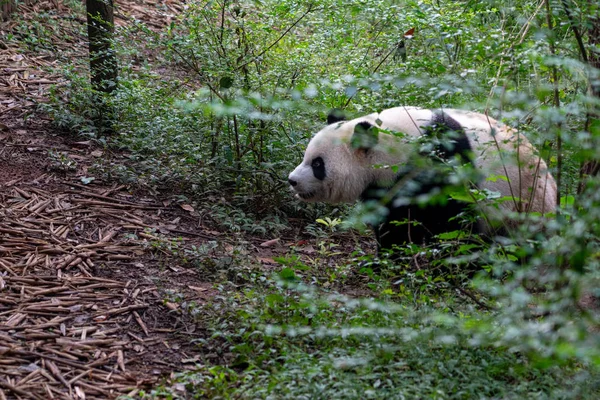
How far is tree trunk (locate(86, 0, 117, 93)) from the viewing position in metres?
7.56

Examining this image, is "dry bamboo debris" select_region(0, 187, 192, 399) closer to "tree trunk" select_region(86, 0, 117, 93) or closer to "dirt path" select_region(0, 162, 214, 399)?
"dirt path" select_region(0, 162, 214, 399)

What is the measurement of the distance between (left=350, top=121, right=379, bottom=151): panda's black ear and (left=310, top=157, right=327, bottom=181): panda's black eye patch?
0.43 meters

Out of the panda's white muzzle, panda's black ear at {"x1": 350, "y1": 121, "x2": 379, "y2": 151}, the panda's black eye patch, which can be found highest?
panda's black ear at {"x1": 350, "y1": 121, "x2": 379, "y2": 151}

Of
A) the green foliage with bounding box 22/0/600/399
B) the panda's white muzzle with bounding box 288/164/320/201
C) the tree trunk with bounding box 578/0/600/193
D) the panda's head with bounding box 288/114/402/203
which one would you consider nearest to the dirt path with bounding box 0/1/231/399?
the green foliage with bounding box 22/0/600/399

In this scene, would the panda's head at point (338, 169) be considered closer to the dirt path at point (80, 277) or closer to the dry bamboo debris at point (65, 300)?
the dirt path at point (80, 277)

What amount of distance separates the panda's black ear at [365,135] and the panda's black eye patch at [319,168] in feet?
1.43

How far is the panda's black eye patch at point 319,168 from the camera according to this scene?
5980mm

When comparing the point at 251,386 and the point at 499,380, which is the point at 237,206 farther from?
the point at 499,380

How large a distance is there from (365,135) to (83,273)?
96.4 inches

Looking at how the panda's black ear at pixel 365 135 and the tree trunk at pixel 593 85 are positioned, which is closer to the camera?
the tree trunk at pixel 593 85

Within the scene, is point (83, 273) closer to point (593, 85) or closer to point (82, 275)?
point (82, 275)

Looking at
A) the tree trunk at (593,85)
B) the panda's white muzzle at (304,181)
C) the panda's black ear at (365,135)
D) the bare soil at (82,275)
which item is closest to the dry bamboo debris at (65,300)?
the bare soil at (82,275)

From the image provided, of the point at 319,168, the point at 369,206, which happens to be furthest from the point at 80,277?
the point at 369,206

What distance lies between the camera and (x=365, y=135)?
430 centimetres
